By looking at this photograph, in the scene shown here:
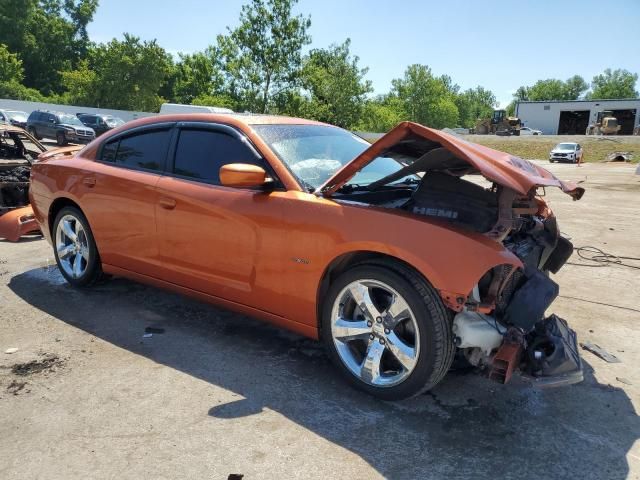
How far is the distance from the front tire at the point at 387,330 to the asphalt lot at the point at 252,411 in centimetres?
16

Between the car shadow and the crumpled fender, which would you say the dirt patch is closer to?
the car shadow

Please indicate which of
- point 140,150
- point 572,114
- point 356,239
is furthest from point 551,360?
point 572,114

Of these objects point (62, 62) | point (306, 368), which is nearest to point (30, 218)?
point (306, 368)

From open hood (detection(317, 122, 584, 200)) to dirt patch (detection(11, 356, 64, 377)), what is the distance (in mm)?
2075

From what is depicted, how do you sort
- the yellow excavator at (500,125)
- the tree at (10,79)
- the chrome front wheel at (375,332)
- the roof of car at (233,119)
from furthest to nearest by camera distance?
the yellow excavator at (500,125) < the tree at (10,79) < the roof of car at (233,119) < the chrome front wheel at (375,332)

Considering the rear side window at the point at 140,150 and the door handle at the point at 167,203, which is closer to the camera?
the door handle at the point at 167,203

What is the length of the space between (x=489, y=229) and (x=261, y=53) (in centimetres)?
2935

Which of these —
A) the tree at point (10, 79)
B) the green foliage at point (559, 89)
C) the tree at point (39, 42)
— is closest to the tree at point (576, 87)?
the green foliage at point (559, 89)

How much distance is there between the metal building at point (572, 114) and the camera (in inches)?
2537

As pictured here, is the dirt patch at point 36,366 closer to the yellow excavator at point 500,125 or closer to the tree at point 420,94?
the yellow excavator at point 500,125

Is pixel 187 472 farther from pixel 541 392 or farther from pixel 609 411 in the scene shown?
pixel 609 411

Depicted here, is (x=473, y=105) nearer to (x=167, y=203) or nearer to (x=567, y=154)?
(x=567, y=154)

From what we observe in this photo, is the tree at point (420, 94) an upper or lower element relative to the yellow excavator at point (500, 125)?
upper

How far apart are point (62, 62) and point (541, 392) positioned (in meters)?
80.2
